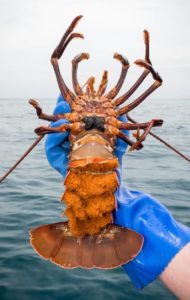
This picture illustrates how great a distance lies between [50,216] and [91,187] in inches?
181

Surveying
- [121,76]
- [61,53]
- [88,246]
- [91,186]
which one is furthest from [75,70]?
[88,246]

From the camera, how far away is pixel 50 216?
764 cm

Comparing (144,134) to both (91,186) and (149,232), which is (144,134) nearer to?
(91,186)

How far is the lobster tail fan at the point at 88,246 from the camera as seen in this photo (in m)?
3.33

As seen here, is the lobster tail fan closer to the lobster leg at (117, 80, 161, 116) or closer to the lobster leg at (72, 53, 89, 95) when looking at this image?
the lobster leg at (117, 80, 161, 116)

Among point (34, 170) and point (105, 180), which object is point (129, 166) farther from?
point (105, 180)

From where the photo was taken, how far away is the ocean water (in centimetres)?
514

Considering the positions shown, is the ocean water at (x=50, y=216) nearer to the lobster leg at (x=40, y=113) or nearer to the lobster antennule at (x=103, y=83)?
the lobster leg at (x=40, y=113)

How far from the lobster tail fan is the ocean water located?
1842 millimetres

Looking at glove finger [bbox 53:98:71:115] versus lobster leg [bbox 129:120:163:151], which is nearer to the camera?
lobster leg [bbox 129:120:163:151]

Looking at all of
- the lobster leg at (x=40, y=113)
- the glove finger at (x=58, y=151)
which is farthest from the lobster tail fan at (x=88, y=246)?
the lobster leg at (x=40, y=113)

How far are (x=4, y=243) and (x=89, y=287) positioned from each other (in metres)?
2.00

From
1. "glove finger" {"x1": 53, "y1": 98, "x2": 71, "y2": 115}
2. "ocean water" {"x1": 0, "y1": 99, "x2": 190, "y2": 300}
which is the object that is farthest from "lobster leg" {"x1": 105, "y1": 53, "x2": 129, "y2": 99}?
"ocean water" {"x1": 0, "y1": 99, "x2": 190, "y2": 300}

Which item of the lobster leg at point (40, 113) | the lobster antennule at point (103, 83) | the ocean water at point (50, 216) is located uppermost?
the lobster antennule at point (103, 83)
